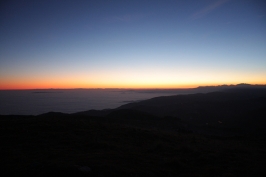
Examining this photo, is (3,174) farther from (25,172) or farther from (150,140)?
(150,140)

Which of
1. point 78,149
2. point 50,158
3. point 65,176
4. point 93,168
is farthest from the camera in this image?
point 78,149

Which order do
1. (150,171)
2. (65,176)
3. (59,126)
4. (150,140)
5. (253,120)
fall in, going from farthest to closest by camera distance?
(253,120) → (59,126) → (150,140) → (150,171) → (65,176)

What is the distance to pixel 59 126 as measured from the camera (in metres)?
16.6

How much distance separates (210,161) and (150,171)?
413cm

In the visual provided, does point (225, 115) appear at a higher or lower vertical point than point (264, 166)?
lower

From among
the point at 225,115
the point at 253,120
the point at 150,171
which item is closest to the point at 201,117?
the point at 225,115

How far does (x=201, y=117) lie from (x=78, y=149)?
157ft

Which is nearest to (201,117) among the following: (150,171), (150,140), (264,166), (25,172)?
(150,140)

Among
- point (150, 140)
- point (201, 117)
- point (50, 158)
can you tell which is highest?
point (50, 158)

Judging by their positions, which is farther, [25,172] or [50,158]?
[50,158]

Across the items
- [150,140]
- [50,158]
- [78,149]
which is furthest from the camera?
[150,140]

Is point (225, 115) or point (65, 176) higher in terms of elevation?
point (65, 176)

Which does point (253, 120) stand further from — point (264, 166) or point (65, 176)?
point (65, 176)

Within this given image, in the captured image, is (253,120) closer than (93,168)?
No
